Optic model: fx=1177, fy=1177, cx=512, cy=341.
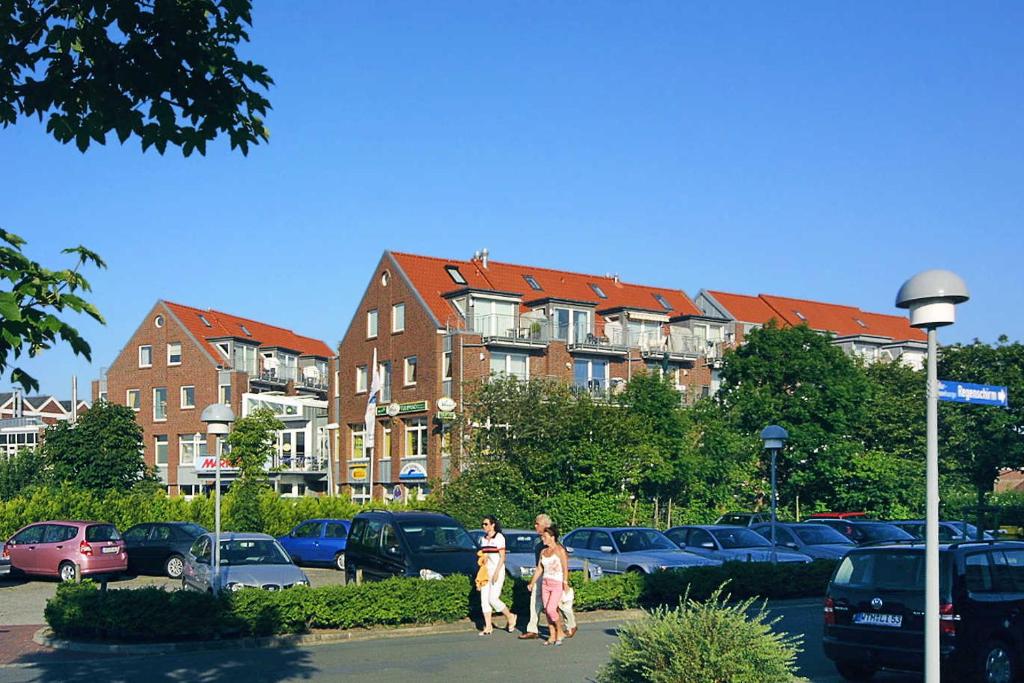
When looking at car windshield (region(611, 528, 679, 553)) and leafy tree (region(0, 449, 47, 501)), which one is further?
leafy tree (region(0, 449, 47, 501))

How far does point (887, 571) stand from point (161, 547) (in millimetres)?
24334

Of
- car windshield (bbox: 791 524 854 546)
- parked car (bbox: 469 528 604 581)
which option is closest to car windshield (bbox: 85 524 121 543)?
parked car (bbox: 469 528 604 581)

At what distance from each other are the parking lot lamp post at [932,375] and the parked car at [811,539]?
2146 centimetres

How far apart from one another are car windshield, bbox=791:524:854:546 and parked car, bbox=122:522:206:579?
16250mm

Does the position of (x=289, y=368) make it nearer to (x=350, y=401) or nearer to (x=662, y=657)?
(x=350, y=401)

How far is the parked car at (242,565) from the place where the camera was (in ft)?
71.4

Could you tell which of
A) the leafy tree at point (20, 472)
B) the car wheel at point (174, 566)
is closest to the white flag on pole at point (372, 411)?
the leafy tree at point (20, 472)

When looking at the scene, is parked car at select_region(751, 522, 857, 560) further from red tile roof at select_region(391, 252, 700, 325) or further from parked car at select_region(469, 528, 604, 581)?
red tile roof at select_region(391, 252, 700, 325)

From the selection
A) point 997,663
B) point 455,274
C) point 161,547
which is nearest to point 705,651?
point 997,663

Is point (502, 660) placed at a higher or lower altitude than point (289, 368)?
lower

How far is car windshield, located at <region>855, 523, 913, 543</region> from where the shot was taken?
108 ft

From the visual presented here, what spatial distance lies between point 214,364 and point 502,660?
59542 millimetres

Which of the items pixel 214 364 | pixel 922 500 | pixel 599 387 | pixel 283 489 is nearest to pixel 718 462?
pixel 922 500

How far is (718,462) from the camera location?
160 feet
